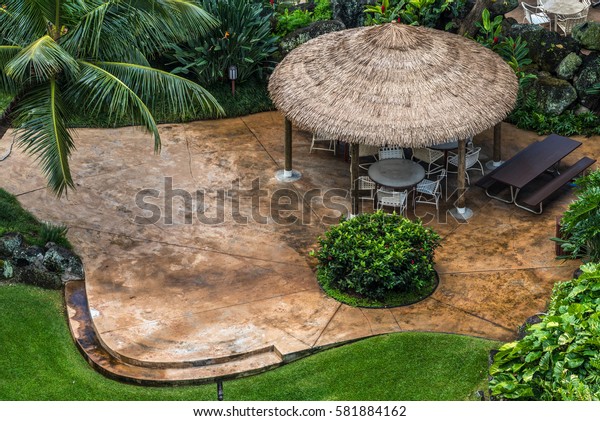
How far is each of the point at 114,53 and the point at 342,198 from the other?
15.9 feet

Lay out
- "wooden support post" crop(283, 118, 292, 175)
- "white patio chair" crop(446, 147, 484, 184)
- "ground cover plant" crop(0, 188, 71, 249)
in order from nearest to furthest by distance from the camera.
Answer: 1. "ground cover plant" crop(0, 188, 71, 249)
2. "wooden support post" crop(283, 118, 292, 175)
3. "white patio chair" crop(446, 147, 484, 184)

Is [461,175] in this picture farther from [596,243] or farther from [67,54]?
[67,54]

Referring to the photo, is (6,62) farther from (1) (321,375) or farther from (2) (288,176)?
(1) (321,375)

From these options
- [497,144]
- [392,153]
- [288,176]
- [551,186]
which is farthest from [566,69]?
[288,176]

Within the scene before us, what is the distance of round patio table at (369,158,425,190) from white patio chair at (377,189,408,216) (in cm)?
14

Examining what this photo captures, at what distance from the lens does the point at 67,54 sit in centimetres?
1448

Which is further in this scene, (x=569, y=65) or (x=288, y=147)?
(x=569, y=65)

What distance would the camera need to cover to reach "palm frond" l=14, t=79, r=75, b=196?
14531mm

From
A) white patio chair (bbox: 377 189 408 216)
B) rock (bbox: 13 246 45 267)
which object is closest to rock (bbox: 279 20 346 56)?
white patio chair (bbox: 377 189 408 216)

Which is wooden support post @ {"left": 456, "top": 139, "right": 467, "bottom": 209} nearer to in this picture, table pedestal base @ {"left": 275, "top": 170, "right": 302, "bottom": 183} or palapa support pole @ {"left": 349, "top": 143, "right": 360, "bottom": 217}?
palapa support pole @ {"left": 349, "top": 143, "right": 360, "bottom": 217}

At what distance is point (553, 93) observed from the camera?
19.8 m

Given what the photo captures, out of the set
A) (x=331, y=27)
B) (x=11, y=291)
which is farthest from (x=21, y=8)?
(x=331, y=27)

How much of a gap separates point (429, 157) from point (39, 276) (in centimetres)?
716

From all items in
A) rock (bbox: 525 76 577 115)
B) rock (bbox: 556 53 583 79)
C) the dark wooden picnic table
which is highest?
rock (bbox: 556 53 583 79)
